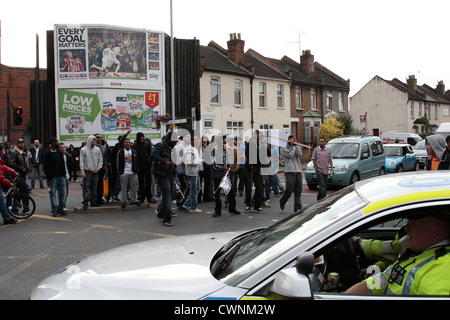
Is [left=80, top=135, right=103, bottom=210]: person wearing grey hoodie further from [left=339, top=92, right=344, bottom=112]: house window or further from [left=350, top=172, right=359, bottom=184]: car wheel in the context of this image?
[left=339, top=92, right=344, bottom=112]: house window

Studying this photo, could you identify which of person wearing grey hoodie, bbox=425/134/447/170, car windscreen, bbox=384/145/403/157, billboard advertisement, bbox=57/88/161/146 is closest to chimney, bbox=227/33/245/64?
billboard advertisement, bbox=57/88/161/146

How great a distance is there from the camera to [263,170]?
32.6 ft

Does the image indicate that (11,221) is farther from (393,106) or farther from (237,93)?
(393,106)

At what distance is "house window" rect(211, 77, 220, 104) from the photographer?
28.3 meters

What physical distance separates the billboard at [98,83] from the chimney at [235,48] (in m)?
9.75

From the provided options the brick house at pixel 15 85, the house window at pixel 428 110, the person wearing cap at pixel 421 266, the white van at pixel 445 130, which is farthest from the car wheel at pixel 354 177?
the house window at pixel 428 110

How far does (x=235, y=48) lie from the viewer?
30.9 meters

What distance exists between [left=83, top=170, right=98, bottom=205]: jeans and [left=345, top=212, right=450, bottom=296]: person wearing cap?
29.4 ft

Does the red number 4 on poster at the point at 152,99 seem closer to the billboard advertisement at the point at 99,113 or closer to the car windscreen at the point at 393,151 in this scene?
the billboard advertisement at the point at 99,113

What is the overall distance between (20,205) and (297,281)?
9.01 m

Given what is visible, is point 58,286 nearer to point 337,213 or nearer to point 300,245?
point 300,245

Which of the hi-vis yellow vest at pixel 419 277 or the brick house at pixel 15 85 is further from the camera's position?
the brick house at pixel 15 85

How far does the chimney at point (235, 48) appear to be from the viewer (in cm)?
3097

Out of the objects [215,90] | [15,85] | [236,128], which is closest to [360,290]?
[215,90]
